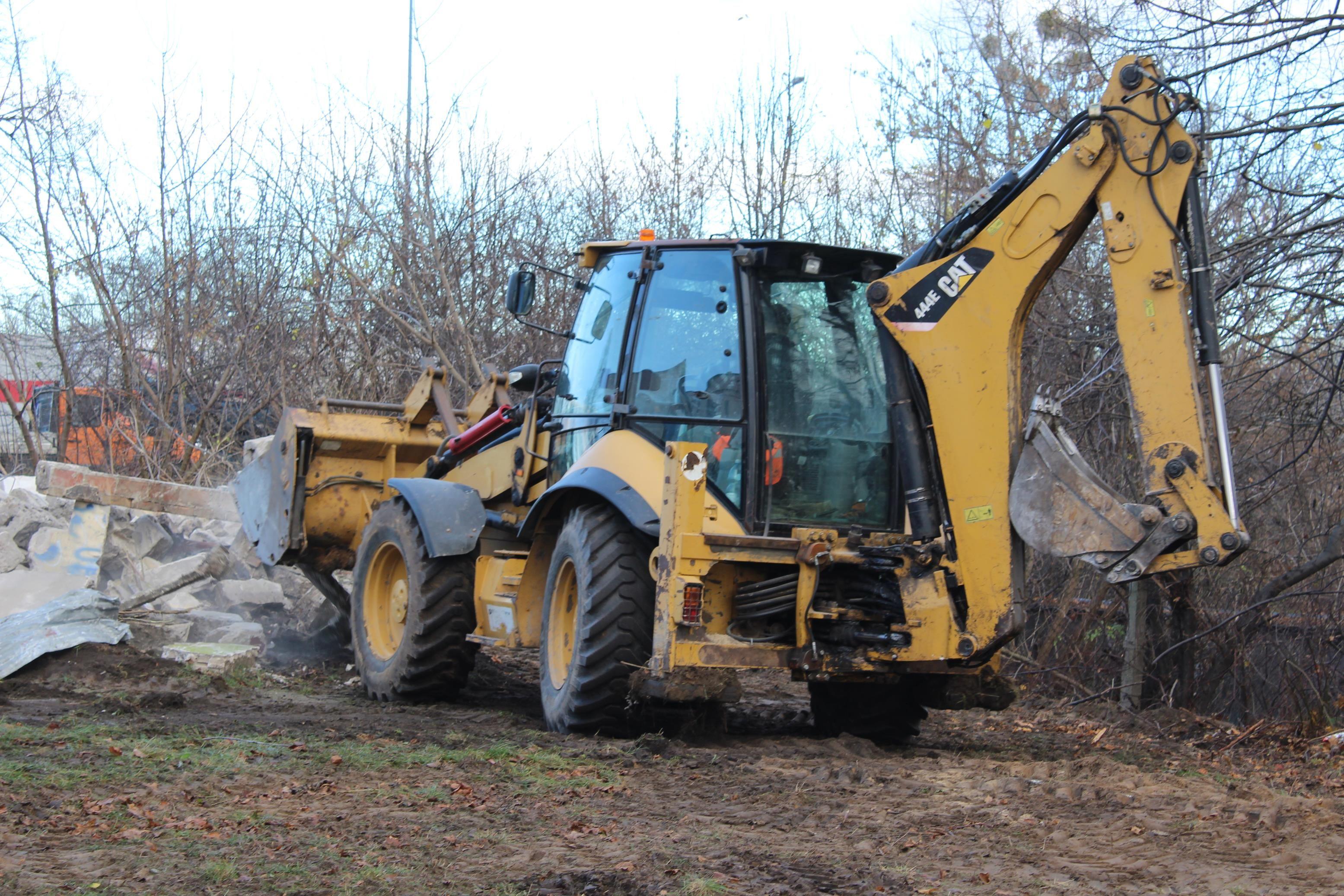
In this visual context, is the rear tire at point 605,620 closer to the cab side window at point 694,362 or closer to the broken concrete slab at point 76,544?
the cab side window at point 694,362

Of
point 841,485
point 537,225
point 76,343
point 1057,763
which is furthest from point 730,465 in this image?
point 76,343

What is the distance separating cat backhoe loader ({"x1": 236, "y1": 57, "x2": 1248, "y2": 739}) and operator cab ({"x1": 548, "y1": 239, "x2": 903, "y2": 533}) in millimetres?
12

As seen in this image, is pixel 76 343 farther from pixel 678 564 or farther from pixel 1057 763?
pixel 1057 763

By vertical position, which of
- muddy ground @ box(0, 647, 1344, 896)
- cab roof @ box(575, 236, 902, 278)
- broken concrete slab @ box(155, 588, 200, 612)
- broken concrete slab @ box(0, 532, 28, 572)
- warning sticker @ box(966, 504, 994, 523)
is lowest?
muddy ground @ box(0, 647, 1344, 896)

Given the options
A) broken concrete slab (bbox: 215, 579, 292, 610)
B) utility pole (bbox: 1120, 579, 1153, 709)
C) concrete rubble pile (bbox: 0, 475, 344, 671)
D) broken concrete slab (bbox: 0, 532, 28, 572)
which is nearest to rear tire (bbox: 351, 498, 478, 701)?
concrete rubble pile (bbox: 0, 475, 344, 671)

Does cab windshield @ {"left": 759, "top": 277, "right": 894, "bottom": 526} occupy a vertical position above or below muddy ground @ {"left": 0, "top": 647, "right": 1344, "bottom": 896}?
above

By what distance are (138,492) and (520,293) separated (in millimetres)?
4554

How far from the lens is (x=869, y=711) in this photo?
6.57m

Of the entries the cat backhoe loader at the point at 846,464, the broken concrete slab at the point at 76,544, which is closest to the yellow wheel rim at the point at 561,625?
the cat backhoe loader at the point at 846,464

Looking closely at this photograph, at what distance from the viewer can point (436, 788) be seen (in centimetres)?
488

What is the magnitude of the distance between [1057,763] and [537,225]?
1171 centimetres

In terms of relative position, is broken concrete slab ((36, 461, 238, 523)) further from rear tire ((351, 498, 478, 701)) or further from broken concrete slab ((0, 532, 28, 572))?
rear tire ((351, 498, 478, 701))

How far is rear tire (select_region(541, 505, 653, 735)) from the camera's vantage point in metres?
5.85

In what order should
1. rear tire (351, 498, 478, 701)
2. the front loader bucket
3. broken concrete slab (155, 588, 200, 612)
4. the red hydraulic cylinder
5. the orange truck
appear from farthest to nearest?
the orange truck → broken concrete slab (155, 588, 200, 612) → the front loader bucket → the red hydraulic cylinder → rear tire (351, 498, 478, 701)
